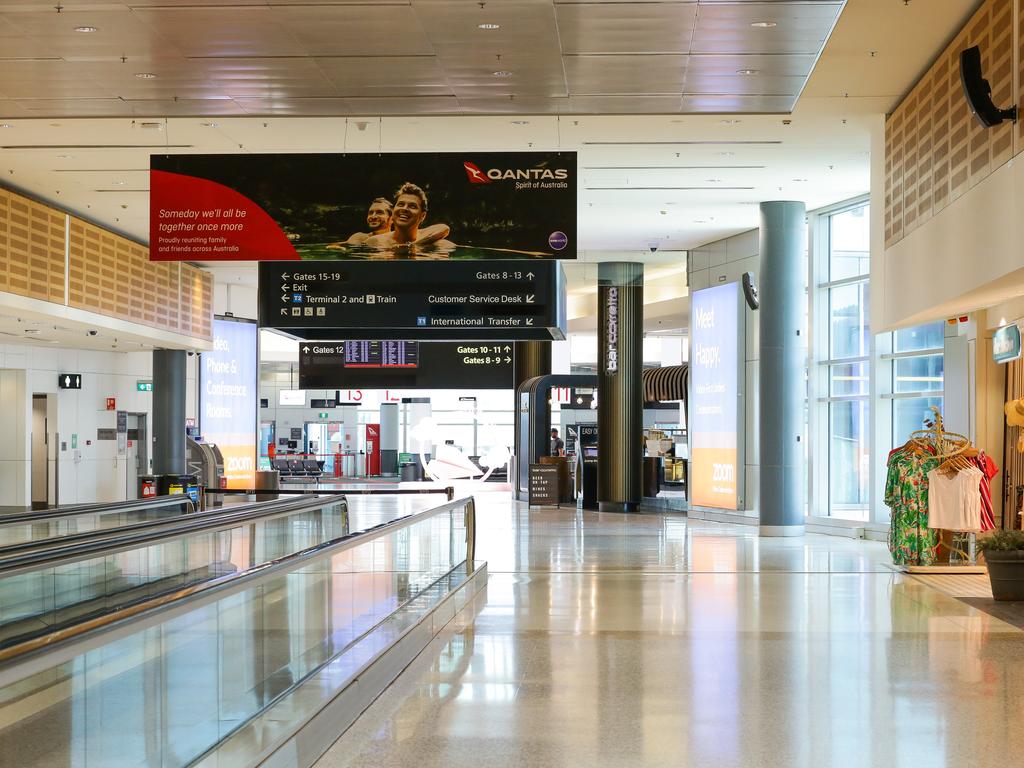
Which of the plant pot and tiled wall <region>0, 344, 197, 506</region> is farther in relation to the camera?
tiled wall <region>0, 344, 197, 506</region>

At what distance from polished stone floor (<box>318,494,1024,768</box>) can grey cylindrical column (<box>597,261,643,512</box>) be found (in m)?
10.5

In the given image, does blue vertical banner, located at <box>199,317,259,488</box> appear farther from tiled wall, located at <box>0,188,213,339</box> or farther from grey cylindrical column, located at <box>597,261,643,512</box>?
grey cylindrical column, located at <box>597,261,643,512</box>

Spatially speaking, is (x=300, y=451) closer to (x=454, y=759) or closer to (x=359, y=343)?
(x=359, y=343)

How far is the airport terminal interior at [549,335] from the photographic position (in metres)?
4.87

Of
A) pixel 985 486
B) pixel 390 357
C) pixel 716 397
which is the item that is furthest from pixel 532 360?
pixel 985 486

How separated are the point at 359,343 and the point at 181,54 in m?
19.7

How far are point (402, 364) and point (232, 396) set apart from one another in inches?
190

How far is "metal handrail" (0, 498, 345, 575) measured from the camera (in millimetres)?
4656

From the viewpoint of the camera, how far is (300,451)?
41.1m

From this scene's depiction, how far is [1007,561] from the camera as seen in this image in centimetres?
936

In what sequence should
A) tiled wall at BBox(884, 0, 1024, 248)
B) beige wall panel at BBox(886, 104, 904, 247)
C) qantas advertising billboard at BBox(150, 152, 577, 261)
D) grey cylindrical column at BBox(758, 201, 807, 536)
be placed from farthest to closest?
grey cylindrical column at BBox(758, 201, 807, 536), beige wall panel at BBox(886, 104, 904, 247), qantas advertising billboard at BBox(150, 152, 577, 261), tiled wall at BBox(884, 0, 1024, 248)

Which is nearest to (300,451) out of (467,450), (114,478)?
(467,450)

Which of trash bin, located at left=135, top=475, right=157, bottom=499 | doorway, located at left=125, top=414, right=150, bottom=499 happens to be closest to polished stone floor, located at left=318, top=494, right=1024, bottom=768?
trash bin, located at left=135, top=475, right=157, bottom=499

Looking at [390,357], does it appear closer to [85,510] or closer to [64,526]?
[64,526]
